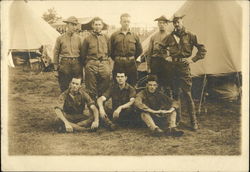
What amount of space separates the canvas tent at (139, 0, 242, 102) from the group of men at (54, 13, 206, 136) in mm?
90

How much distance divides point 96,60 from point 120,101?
47 cm

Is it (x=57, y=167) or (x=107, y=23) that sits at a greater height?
(x=107, y=23)

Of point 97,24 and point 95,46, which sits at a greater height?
point 97,24

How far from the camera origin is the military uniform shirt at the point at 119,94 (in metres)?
3.96

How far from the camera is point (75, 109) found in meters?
3.98

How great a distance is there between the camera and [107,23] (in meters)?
3.93

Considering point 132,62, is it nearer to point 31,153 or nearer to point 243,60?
point 243,60

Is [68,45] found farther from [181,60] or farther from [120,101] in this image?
[181,60]

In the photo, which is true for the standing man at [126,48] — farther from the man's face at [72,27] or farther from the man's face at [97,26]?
the man's face at [72,27]

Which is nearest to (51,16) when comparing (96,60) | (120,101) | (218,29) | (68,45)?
(68,45)

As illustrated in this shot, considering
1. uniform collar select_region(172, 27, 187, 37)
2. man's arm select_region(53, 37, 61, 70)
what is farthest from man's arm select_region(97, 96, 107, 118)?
uniform collar select_region(172, 27, 187, 37)

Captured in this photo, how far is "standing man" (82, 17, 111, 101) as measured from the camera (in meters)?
3.95

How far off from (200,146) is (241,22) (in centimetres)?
127

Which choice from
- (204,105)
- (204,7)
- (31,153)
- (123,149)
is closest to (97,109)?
(123,149)
